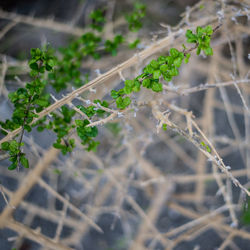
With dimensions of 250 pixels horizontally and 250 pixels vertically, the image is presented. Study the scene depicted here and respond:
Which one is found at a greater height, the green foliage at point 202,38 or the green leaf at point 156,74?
the green foliage at point 202,38

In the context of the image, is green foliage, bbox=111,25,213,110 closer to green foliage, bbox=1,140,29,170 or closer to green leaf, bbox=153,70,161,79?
green leaf, bbox=153,70,161,79

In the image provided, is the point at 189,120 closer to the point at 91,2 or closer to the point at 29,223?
the point at 29,223

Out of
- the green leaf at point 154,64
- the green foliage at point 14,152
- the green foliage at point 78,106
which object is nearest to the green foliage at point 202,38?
the green foliage at point 78,106

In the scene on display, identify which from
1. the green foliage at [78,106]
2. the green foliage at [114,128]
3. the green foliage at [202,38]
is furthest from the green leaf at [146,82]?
the green foliage at [114,128]

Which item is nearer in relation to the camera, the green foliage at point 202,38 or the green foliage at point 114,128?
the green foliage at point 202,38

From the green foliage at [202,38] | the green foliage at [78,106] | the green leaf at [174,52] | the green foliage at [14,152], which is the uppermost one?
the green foliage at [202,38]

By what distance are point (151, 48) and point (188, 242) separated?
3.10ft

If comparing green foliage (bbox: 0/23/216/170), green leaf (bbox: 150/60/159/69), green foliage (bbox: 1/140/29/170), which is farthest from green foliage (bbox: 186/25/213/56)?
green foliage (bbox: 1/140/29/170)

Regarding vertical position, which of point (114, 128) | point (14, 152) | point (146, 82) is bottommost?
point (114, 128)

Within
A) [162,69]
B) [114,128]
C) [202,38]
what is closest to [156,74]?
[162,69]

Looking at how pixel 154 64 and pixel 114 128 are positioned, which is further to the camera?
pixel 114 128

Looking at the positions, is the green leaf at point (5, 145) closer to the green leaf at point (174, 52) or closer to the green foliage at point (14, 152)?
the green foliage at point (14, 152)

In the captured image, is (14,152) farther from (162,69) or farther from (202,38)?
(202,38)

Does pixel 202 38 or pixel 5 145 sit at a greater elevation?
pixel 202 38
